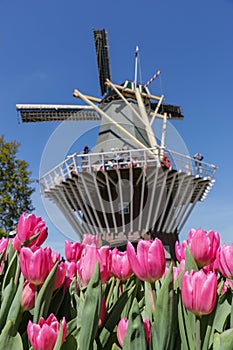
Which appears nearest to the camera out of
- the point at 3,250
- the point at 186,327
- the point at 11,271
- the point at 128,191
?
the point at 186,327

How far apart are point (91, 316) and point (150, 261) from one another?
21 centimetres

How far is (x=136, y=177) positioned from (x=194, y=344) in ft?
40.5

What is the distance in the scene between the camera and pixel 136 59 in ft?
67.6

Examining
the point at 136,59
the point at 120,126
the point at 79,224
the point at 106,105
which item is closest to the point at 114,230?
the point at 79,224

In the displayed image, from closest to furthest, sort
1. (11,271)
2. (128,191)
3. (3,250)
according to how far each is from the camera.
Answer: (11,271)
(3,250)
(128,191)

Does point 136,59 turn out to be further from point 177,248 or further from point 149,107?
point 177,248

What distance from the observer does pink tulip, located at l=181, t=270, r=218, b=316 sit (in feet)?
2.42

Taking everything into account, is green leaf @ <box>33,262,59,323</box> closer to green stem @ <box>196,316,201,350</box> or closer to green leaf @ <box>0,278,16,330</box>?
green leaf @ <box>0,278,16,330</box>

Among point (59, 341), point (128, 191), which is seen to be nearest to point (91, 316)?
point (59, 341)

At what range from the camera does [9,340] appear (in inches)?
29.0

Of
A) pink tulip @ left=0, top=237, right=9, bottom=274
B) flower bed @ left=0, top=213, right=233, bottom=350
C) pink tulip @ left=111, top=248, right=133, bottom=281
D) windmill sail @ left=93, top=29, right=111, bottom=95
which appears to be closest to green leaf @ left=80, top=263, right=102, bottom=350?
flower bed @ left=0, top=213, right=233, bottom=350

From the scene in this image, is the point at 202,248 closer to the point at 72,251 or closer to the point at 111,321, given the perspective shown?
the point at 111,321

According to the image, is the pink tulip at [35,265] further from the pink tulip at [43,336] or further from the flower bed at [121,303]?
the pink tulip at [43,336]

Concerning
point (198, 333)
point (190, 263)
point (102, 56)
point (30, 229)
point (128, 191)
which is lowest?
point (198, 333)
